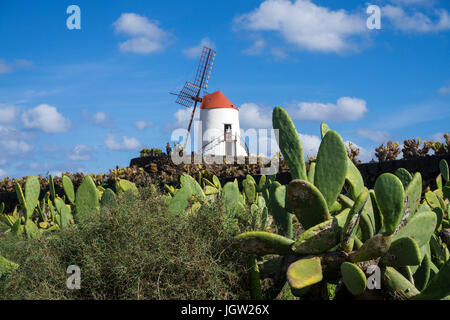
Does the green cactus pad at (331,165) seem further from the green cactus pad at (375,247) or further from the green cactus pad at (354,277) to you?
the green cactus pad at (354,277)

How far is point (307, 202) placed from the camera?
87.0 inches

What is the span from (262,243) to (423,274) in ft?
3.30

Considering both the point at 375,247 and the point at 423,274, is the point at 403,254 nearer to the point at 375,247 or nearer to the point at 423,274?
the point at 375,247

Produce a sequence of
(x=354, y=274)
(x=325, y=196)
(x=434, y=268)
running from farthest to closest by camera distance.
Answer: (x=434, y=268) → (x=325, y=196) → (x=354, y=274)

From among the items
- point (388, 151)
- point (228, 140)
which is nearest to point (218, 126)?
point (228, 140)

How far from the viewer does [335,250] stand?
222 centimetres

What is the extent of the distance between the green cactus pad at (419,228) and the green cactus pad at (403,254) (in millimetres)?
130

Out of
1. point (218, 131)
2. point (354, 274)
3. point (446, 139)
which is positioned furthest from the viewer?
point (218, 131)

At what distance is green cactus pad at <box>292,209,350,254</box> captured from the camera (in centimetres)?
211

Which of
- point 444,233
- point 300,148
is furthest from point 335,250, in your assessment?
point 444,233

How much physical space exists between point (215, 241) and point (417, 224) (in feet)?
3.52
